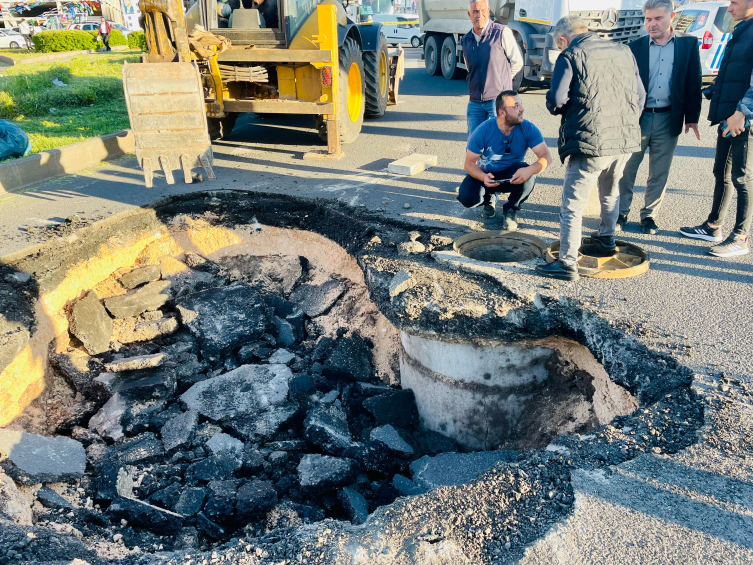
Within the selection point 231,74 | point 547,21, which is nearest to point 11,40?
point 231,74

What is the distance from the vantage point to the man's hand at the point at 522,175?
4.67 metres

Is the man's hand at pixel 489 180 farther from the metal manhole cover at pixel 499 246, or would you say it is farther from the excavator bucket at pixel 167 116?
the excavator bucket at pixel 167 116

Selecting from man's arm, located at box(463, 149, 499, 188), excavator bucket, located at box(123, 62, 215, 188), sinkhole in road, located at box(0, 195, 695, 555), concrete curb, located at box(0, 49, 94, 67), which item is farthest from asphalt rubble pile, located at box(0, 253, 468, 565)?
concrete curb, located at box(0, 49, 94, 67)

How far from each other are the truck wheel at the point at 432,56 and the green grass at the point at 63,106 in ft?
25.7

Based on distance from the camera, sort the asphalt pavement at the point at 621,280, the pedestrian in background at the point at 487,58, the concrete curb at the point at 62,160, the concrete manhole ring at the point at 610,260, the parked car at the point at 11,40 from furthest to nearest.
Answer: the parked car at the point at 11,40 < the concrete curb at the point at 62,160 < the pedestrian in background at the point at 487,58 < the concrete manhole ring at the point at 610,260 < the asphalt pavement at the point at 621,280

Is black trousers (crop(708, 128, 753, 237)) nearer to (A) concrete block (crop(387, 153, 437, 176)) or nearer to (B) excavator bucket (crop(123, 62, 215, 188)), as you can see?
(A) concrete block (crop(387, 153, 437, 176))

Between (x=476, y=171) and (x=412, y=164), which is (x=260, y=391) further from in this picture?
(x=412, y=164)

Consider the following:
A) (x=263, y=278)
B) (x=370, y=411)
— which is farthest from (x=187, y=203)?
(x=370, y=411)

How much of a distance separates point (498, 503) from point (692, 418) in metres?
1.11

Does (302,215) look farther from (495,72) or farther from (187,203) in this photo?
(495,72)

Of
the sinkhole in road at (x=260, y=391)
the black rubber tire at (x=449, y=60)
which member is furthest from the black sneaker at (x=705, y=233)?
the black rubber tire at (x=449, y=60)

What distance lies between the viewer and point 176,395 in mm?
4574

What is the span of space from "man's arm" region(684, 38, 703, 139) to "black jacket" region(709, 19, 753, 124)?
129 millimetres

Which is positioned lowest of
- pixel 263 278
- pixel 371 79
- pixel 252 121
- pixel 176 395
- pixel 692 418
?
pixel 176 395
